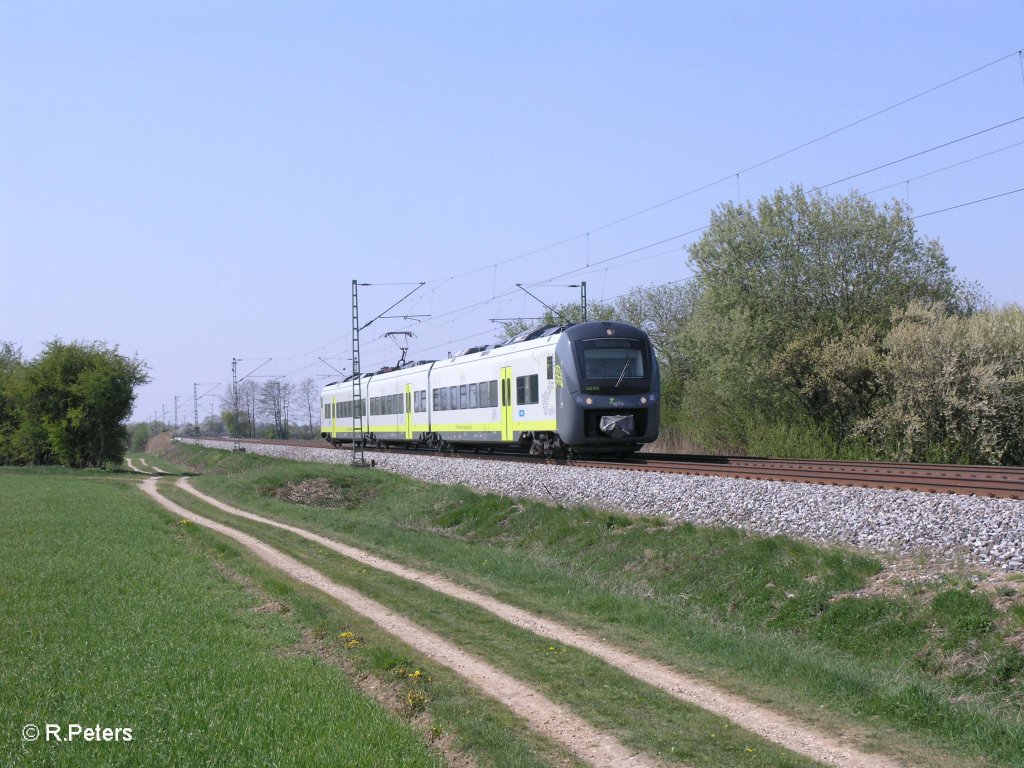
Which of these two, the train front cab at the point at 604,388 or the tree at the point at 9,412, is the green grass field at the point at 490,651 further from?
the tree at the point at 9,412

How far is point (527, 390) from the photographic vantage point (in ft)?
95.2

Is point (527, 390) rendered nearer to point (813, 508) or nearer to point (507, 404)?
point (507, 404)

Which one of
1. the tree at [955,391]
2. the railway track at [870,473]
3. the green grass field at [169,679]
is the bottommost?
the green grass field at [169,679]

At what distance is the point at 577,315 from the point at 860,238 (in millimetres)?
25526

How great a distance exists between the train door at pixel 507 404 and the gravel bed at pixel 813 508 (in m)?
5.30

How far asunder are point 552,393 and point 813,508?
12383mm

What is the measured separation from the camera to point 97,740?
265 inches

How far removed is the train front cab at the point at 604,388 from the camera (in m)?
25.8

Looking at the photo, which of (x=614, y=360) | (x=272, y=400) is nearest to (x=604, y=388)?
(x=614, y=360)

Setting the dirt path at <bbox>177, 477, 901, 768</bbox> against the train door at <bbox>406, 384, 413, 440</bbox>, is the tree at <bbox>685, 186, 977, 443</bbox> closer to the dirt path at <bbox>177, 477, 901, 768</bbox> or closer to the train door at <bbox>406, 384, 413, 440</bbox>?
the train door at <bbox>406, 384, 413, 440</bbox>

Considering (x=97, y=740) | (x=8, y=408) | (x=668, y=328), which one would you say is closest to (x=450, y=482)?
(x=97, y=740)

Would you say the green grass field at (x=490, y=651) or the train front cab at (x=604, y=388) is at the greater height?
the train front cab at (x=604, y=388)

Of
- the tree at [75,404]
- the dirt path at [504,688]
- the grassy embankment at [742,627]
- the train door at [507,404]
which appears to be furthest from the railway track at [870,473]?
the tree at [75,404]

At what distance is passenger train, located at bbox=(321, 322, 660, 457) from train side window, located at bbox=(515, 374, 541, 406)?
0.03 meters
